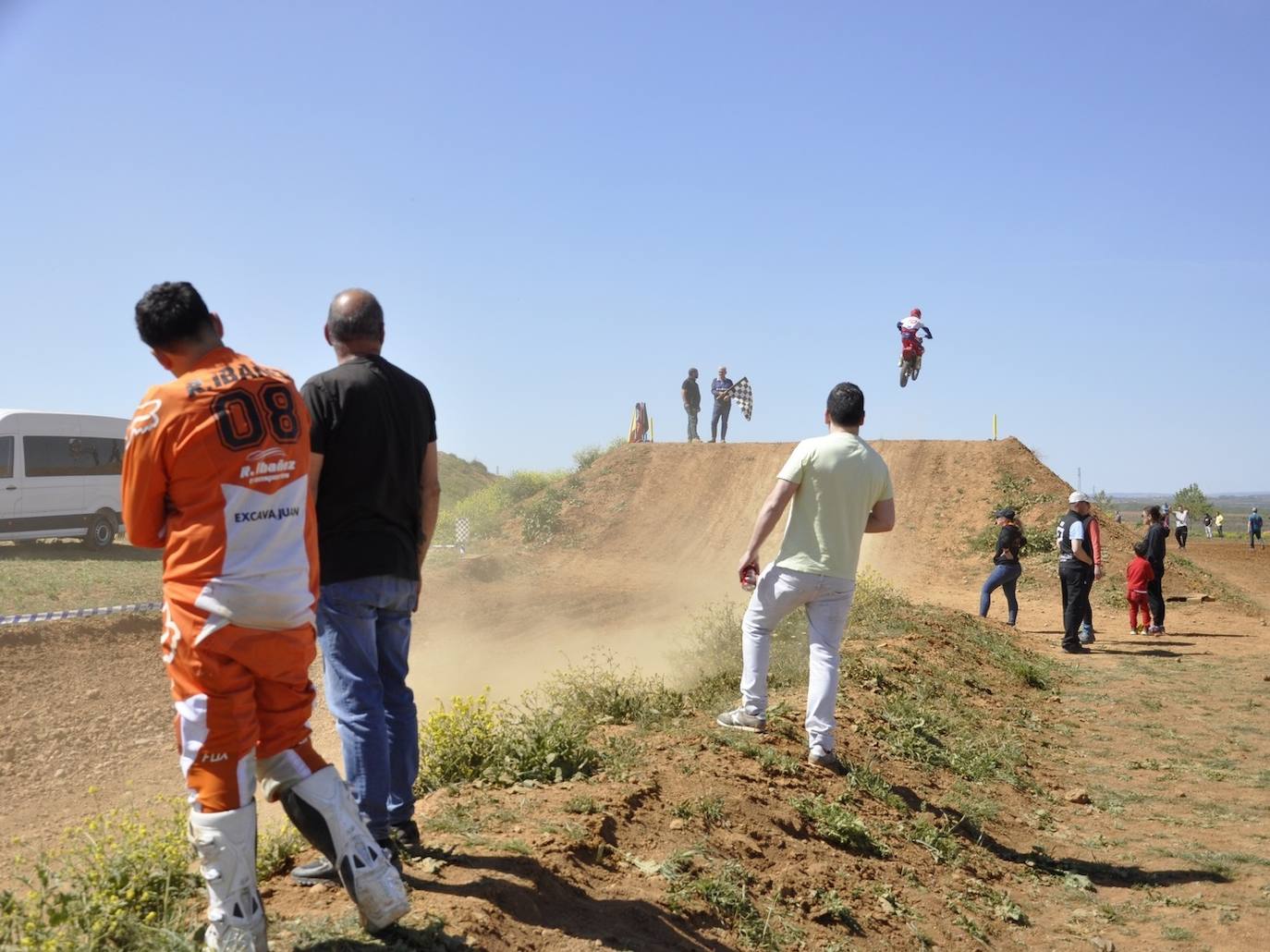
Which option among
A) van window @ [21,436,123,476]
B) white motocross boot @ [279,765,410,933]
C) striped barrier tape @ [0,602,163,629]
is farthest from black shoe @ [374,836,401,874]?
van window @ [21,436,123,476]

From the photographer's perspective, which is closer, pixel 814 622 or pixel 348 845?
pixel 348 845

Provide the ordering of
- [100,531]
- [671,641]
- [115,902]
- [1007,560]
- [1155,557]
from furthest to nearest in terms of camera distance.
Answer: [100,531]
[1007,560]
[1155,557]
[671,641]
[115,902]

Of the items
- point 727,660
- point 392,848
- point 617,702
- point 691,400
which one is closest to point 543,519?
point 691,400

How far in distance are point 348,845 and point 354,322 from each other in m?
1.87

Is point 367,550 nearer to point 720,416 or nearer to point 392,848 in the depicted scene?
point 392,848

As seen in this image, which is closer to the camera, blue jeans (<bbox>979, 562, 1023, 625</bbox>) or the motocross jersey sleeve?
the motocross jersey sleeve

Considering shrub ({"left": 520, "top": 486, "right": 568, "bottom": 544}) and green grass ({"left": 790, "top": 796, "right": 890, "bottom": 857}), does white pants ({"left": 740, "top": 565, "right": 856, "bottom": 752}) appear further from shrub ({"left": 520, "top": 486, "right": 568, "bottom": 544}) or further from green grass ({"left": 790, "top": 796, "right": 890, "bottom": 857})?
shrub ({"left": 520, "top": 486, "right": 568, "bottom": 544})

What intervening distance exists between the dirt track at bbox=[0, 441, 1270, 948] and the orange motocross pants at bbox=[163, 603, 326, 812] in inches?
36.2

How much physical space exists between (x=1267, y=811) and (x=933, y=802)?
2.25m

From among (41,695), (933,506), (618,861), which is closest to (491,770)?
(618,861)

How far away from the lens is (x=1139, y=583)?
44.4 ft

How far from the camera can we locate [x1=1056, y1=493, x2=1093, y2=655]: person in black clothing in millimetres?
11938

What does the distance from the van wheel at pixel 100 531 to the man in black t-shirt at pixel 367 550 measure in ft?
59.5

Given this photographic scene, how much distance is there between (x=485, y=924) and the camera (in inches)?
133
